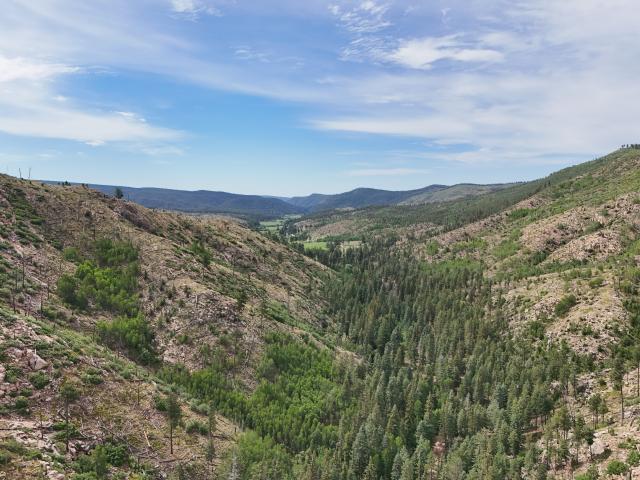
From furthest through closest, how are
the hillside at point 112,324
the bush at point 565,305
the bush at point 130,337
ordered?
the bush at point 565,305, the bush at point 130,337, the hillside at point 112,324

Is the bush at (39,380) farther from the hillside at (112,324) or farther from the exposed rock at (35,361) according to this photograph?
the exposed rock at (35,361)

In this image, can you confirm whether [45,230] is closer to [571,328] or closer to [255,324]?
[255,324]

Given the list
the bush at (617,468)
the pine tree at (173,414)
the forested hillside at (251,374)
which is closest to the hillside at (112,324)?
the forested hillside at (251,374)

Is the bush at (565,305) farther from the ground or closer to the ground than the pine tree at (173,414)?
farther from the ground

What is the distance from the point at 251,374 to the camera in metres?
111

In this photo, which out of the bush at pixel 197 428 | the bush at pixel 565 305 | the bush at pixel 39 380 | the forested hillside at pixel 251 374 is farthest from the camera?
the bush at pixel 565 305

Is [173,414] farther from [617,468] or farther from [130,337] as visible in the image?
[617,468]

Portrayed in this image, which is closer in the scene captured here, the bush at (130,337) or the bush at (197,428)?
the bush at (197,428)

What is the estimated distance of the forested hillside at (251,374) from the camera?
66.3m

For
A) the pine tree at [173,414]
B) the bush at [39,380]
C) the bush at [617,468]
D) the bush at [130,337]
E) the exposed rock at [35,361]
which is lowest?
the bush at [617,468]

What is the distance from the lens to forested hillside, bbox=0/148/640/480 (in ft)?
218

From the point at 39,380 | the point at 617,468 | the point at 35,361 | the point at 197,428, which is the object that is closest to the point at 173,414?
the point at 197,428

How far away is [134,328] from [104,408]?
38.1 m

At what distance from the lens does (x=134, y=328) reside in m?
104
